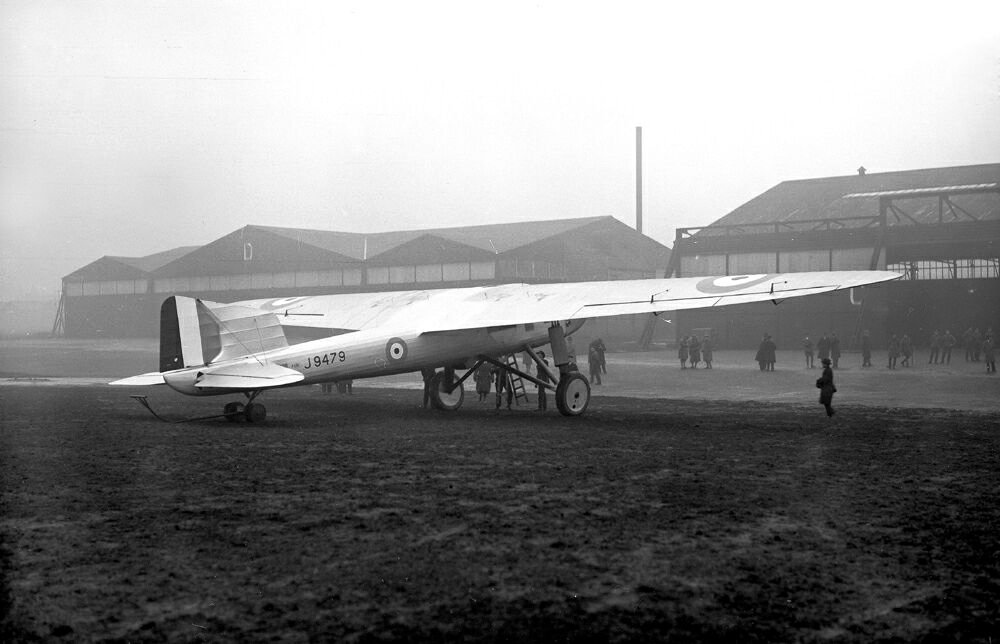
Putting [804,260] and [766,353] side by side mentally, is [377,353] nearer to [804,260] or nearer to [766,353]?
[766,353]

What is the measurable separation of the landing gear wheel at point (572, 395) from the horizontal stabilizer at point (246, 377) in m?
5.46

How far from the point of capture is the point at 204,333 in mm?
16406

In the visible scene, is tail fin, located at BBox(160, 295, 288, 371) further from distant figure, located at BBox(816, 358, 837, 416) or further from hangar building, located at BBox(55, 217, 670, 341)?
hangar building, located at BBox(55, 217, 670, 341)

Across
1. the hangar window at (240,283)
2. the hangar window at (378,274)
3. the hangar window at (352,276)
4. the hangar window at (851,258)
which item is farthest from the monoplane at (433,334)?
the hangar window at (851,258)

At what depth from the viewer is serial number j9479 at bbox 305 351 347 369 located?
17000mm

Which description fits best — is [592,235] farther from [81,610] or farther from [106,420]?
[81,610]

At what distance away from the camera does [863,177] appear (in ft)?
188

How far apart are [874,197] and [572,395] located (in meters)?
33.6

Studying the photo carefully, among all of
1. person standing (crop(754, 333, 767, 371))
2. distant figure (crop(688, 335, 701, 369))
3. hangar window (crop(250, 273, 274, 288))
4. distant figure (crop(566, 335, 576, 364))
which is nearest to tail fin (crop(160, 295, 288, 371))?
distant figure (crop(566, 335, 576, 364))

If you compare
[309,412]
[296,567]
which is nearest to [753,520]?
[296,567]

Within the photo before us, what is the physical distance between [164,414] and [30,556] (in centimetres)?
1205

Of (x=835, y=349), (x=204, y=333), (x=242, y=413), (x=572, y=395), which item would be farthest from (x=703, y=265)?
(x=204, y=333)

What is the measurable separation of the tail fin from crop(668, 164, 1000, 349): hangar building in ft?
121

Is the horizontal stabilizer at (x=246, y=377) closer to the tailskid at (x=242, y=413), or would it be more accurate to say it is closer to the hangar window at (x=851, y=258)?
the tailskid at (x=242, y=413)
